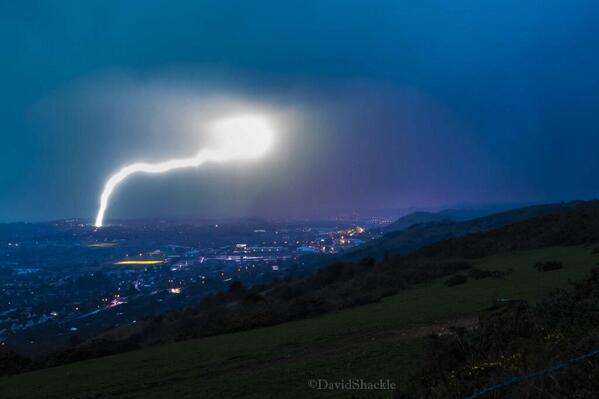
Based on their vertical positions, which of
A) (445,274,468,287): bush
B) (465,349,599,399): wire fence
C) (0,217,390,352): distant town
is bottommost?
(0,217,390,352): distant town

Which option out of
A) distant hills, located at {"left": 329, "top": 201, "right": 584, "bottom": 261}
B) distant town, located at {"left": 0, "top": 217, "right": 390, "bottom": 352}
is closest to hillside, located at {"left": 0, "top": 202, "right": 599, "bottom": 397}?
distant town, located at {"left": 0, "top": 217, "right": 390, "bottom": 352}

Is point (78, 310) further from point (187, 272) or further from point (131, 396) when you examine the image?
point (131, 396)

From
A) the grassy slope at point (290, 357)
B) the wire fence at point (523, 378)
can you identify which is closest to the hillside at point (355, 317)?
the grassy slope at point (290, 357)

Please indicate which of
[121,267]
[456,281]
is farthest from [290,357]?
[121,267]

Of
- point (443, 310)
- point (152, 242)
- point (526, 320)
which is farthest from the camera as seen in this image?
point (152, 242)

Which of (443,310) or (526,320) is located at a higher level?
(526,320)

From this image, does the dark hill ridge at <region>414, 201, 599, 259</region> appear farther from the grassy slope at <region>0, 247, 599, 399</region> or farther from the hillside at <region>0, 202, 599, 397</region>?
the grassy slope at <region>0, 247, 599, 399</region>

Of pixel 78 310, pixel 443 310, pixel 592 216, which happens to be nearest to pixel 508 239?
pixel 592 216

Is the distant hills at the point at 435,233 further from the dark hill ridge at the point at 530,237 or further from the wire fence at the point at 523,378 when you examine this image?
the wire fence at the point at 523,378
